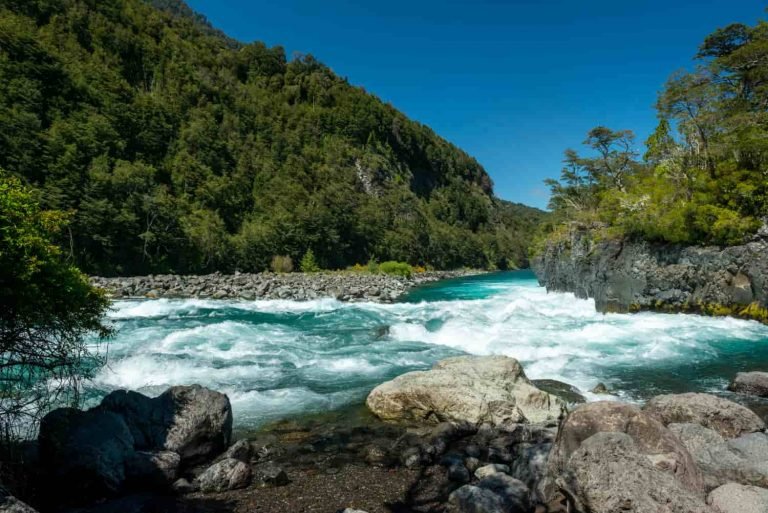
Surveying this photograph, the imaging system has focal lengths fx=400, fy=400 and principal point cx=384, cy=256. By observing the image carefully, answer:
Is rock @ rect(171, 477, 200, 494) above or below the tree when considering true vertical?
below

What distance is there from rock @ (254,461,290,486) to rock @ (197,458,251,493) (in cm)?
18

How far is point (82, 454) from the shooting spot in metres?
5.39

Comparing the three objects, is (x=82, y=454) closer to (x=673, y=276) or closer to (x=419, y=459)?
(x=419, y=459)

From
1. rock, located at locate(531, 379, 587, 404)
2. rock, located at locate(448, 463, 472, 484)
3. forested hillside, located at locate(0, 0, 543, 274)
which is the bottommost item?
rock, located at locate(531, 379, 587, 404)

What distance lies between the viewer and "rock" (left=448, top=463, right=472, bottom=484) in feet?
20.3

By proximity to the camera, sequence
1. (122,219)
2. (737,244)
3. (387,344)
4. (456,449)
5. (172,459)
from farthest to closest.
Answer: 1. (122,219)
2. (737,244)
3. (387,344)
4. (456,449)
5. (172,459)

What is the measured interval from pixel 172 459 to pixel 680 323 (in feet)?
72.6

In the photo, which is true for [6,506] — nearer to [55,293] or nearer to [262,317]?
[55,293]

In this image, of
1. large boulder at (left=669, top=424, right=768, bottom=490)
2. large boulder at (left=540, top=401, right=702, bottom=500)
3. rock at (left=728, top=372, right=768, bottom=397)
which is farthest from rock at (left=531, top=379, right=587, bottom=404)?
large boulder at (left=540, top=401, right=702, bottom=500)

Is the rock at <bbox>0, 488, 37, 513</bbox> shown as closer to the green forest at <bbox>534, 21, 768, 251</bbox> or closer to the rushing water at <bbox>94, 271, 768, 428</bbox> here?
the rushing water at <bbox>94, 271, 768, 428</bbox>

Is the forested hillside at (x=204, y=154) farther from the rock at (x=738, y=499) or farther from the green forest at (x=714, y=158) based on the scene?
the green forest at (x=714, y=158)

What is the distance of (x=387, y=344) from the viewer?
1599 cm

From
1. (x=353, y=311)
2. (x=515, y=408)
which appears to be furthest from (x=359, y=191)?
(x=515, y=408)

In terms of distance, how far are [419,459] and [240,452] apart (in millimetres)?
3014
